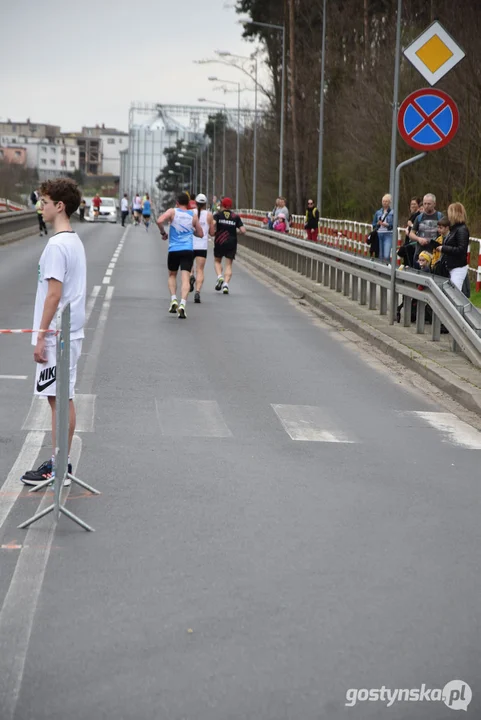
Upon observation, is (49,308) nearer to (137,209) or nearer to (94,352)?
(94,352)

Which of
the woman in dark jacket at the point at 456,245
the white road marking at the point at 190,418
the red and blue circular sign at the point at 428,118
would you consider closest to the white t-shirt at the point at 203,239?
the woman in dark jacket at the point at 456,245

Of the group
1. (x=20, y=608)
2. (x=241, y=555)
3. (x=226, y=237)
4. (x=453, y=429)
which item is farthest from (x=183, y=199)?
(x=20, y=608)

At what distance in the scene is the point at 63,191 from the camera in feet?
24.8

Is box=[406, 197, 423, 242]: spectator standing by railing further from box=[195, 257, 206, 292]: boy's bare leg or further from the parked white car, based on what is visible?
the parked white car

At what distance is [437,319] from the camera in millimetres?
16016

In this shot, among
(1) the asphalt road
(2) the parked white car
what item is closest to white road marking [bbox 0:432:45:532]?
(1) the asphalt road

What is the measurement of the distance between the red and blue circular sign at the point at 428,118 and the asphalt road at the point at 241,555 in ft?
13.8

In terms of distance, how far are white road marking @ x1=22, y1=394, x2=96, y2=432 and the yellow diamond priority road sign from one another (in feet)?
22.1

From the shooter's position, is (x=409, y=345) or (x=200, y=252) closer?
(x=409, y=345)

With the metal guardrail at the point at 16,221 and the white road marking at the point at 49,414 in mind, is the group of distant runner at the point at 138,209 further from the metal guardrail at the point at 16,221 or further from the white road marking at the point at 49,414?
the white road marking at the point at 49,414

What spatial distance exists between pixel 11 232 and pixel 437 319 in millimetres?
35678

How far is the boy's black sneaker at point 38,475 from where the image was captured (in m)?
7.71

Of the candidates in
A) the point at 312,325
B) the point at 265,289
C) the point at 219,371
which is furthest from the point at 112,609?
the point at 265,289

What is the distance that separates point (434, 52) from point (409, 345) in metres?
3.55
